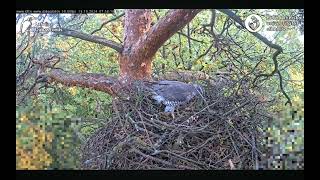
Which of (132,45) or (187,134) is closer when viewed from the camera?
(187,134)

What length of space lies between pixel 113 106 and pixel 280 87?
1562mm

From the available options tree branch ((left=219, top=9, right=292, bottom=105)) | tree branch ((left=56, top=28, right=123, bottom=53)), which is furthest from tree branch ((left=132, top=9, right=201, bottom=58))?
tree branch ((left=219, top=9, right=292, bottom=105))

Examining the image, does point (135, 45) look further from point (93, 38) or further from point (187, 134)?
point (187, 134)

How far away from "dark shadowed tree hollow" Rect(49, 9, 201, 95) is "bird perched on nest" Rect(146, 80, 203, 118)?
0.60ft

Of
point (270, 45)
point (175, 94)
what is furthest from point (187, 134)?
point (270, 45)

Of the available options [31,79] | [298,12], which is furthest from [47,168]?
[298,12]

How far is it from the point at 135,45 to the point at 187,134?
0.96m

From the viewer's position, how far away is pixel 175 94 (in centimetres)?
493

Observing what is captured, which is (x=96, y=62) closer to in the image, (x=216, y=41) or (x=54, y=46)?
(x=54, y=46)

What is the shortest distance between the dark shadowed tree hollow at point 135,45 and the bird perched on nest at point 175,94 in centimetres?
18

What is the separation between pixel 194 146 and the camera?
190 inches

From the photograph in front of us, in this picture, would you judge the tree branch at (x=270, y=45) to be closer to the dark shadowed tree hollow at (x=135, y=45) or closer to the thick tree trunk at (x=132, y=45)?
the dark shadowed tree hollow at (x=135, y=45)

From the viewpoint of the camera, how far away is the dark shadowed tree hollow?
4922mm

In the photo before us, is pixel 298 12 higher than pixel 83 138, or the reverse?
pixel 298 12
